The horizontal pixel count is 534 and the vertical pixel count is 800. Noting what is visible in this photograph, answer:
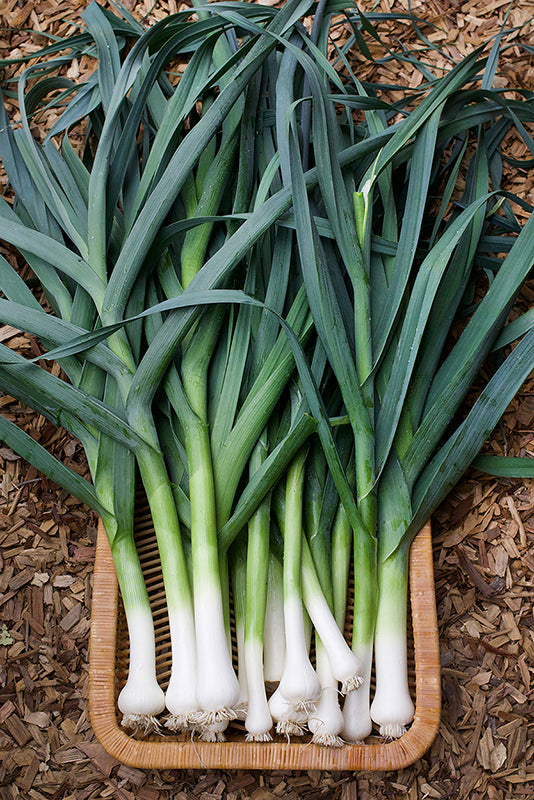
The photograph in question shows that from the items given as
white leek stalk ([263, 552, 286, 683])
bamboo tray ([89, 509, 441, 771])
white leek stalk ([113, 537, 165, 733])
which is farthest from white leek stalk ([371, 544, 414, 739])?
white leek stalk ([113, 537, 165, 733])

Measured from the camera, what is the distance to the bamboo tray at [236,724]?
96 centimetres

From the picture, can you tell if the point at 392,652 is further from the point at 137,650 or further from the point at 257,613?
the point at 137,650

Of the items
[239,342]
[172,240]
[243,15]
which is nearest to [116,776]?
[239,342]

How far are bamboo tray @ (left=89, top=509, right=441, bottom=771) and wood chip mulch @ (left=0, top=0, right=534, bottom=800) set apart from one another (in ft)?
0.41

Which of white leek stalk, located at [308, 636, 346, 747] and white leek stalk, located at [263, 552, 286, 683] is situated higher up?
white leek stalk, located at [263, 552, 286, 683]

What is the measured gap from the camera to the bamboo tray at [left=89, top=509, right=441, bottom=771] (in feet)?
3.15

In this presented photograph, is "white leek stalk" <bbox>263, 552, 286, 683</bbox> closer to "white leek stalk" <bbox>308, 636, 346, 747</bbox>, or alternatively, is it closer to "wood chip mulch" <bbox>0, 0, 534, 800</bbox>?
"white leek stalk" <bbox>308, 636, 346, 747</bbox>

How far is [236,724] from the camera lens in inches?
40.6

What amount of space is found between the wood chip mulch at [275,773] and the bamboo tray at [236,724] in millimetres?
124

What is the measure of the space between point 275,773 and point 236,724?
15cm

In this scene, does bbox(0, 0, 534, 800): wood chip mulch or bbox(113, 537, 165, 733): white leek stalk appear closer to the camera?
bbox(113, 537, 165, 733): white leek stalk

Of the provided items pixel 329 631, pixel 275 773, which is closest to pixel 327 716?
pixel 329 631

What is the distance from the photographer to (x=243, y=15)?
3.81 ft

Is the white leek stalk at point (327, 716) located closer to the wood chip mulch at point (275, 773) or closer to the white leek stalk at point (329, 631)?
the white leek stalk at point (329, 631)
